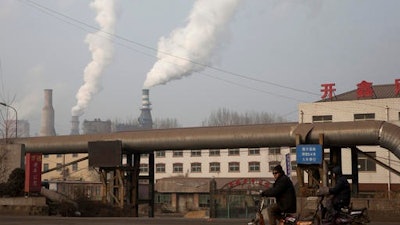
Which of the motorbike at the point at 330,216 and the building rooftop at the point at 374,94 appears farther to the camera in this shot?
the building rooftop at the point at 374,94

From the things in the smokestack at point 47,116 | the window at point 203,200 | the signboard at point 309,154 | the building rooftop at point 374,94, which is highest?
the smokestack at point 47,116

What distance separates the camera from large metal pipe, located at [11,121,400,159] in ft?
95.3

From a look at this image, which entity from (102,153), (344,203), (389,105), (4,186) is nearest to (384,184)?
(389,105)

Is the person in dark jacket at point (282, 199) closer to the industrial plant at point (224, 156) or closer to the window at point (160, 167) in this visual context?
the industrial plant at point (224, 156)

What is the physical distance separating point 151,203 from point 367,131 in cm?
1637

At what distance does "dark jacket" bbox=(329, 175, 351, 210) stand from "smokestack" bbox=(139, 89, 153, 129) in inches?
5577

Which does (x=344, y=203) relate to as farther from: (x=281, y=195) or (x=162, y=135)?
(x=162, y=135)

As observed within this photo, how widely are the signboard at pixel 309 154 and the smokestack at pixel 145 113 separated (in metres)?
125

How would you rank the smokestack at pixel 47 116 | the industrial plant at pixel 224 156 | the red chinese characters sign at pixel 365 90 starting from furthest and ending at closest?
the smokestack at pixel 47 116 → the red chinese characters sign at pixel 365 90 → the industrial plant at pixel 224 156

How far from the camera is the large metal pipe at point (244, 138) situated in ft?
95.3

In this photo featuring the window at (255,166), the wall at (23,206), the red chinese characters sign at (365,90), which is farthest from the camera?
the window at (255,166)

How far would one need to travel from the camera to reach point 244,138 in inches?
1294

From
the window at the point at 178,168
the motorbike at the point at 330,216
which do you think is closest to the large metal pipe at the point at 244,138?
the motorbike at the point at 330,216

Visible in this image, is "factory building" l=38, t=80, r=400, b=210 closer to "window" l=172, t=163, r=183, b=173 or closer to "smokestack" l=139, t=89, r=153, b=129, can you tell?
"window" l=172, t=163, r=183, b=173
